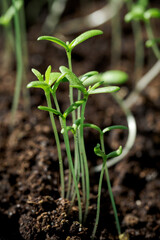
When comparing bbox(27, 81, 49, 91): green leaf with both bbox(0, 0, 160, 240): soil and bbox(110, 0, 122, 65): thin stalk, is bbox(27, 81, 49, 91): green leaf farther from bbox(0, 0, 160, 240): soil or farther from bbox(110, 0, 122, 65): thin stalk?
bbox(110, 0, 122, 65): thin stalk

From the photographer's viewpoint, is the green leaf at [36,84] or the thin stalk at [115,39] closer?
the green leaf at [36,84]

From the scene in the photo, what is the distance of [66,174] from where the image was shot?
108cm

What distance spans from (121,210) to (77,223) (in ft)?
0.79

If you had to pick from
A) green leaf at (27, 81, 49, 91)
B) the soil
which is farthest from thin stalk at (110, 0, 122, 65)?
green leaf at (27, 81, 49, 91)

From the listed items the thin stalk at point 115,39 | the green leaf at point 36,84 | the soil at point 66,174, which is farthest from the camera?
the thin stalk at point 115,39

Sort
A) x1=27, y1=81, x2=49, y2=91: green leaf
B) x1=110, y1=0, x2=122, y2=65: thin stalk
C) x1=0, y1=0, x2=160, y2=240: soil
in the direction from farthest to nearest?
x1=110, y1=0, x2=122, y2=65: thin stalk
x1=0, y1=0, x2=160, y2=240: soil
x1=27, y1=81, x2=49, y2=91: green leaf

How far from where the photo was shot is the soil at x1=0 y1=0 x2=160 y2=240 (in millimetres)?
900

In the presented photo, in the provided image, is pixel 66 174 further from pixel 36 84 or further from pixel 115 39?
pixel 115 39

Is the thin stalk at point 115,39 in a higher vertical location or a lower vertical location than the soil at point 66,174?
higher

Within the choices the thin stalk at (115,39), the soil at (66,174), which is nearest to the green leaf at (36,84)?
the soil at (66,174)

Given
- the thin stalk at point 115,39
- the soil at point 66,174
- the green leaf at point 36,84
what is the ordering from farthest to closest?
the thin stalk at point 115,39
the soil at point 66,174
the green leaf at point 36,84

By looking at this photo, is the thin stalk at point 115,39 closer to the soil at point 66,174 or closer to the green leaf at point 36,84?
the soil at point 66,174

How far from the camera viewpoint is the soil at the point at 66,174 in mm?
900

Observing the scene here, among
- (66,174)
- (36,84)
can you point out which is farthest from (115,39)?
(36,84)
